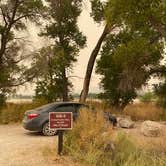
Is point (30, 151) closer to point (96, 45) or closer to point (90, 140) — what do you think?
point (90, 140)

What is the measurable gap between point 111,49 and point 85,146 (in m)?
23.2

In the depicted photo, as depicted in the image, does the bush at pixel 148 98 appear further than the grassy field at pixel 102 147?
Yes

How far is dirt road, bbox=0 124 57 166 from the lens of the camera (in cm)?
1342

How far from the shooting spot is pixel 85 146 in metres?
14.1

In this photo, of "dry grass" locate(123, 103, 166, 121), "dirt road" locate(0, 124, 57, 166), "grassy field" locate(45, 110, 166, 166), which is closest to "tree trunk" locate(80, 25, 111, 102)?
"dry grass" locate(123, 103, 166, 121)

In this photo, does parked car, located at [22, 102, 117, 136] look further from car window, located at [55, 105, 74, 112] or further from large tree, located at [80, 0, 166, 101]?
large tree, located at [80, 0, 166, 101]

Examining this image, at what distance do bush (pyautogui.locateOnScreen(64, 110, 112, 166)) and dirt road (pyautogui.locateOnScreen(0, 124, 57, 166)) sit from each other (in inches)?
38.3

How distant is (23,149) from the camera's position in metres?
16.0

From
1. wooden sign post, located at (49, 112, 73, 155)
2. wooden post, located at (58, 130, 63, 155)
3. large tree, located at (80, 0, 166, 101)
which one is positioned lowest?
wooden post, located at (58, 130, 63, 155)

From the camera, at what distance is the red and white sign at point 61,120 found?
14273mm

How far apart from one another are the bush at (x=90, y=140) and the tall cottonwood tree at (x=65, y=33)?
21.7 metres

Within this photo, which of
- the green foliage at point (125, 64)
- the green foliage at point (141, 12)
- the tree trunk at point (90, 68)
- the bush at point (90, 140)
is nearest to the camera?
the bush at point (90, 140)

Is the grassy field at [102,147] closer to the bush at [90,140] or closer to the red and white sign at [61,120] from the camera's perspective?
the bush at [90,140]

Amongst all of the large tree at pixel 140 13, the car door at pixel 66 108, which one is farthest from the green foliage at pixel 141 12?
the car door at pixel 66 108
